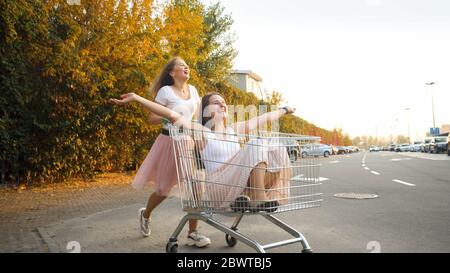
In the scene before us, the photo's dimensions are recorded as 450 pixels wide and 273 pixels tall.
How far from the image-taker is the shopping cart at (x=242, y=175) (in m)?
3.12

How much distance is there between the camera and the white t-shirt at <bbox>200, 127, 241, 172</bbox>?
10.7 feet

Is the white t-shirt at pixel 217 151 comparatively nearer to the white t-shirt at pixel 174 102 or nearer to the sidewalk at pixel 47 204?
the white t-shirt at pixel 174 102

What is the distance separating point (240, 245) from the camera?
161 inches

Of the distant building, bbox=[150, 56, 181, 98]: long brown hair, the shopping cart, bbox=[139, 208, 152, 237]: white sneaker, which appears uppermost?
the distant building

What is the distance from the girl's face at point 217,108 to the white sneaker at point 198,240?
123 centimetres

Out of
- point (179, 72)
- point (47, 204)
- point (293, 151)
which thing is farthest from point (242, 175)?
point (47, 204)

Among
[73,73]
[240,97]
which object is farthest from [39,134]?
[240,97]

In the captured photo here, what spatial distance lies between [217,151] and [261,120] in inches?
28.3

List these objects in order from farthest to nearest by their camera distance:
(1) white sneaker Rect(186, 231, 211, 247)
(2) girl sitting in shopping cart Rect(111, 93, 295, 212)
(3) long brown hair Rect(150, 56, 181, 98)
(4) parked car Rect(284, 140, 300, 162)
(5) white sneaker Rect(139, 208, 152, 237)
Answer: (5) white sneaker Rect(139, 208, 152, 237)
(3) long brown hair Rect(150, 56, 181, 98)
(1) white sneaker Rect(186, 231, 211, 247)
(4) parked car Rect(284, 140, 300, 162)
(2) girl sitting in shopping cart Rect(111, 93, 295, 212)

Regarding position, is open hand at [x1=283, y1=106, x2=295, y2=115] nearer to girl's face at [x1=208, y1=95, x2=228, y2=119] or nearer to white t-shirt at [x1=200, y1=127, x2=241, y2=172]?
girl's face at [x1=208, y1=95, x2=228, y2=119]

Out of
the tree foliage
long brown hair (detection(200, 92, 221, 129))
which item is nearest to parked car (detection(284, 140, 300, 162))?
long brown hair (detection(200, 92, 221, 129))

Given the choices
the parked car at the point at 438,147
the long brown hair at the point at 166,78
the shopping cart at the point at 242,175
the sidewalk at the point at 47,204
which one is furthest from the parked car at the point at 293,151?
the parked car at the point at 438,147
